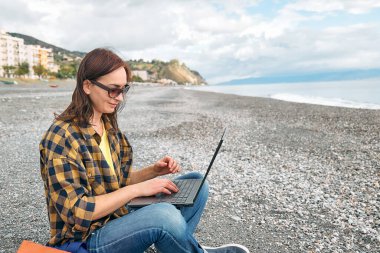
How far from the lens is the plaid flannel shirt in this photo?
246 cm

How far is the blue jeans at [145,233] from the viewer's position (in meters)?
2.64

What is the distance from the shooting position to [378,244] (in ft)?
14.8

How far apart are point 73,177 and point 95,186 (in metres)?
0.28

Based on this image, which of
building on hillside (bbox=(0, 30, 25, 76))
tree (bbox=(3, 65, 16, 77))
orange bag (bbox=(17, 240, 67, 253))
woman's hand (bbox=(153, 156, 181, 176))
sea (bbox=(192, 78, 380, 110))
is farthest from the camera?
building on hillside (bbox=(0, 30, 25, 76))

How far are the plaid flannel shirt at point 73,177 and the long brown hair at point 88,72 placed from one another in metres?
0.08

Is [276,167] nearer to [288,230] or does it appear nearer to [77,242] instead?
[288,230]

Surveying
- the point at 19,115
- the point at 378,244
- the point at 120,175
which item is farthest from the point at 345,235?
the point at 19,115

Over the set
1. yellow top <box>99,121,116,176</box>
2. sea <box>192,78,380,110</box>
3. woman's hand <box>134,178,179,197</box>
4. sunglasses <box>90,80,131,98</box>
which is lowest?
sea <box>192,78,380,110</box>

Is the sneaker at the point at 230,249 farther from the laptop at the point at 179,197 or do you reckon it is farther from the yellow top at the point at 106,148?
the yellow top at the point at 106,148

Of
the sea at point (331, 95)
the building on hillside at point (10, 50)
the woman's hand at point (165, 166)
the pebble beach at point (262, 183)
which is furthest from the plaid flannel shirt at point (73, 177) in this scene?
the building on hillside at point (10, 50)

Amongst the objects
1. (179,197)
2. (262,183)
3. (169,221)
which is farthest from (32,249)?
(262,183)

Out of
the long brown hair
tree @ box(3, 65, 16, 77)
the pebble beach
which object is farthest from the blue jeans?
tree @ box(3, 65, 16, 77)

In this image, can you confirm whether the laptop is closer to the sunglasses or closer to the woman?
the woman

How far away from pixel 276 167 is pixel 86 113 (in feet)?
20.2
